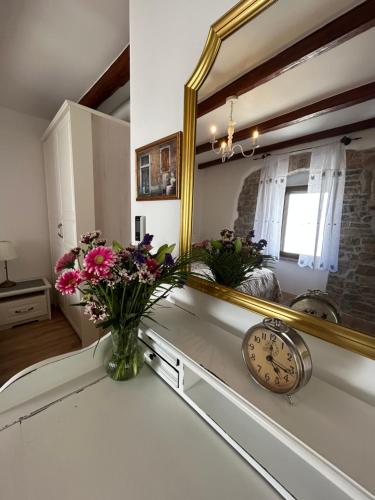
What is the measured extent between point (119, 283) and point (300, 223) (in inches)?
21.9

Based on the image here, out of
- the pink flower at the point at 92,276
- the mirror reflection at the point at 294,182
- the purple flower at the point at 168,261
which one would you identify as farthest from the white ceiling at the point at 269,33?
the pink flower at the point at 92,276


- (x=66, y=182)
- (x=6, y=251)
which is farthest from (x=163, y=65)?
(x=6, y=251)

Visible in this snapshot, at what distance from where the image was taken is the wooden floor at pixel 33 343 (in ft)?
5.95

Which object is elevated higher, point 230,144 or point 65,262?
point 230,144

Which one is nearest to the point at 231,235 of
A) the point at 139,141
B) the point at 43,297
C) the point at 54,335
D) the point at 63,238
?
the point at 139,141

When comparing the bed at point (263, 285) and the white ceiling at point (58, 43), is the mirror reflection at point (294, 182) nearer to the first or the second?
the bed at point (263, 285)

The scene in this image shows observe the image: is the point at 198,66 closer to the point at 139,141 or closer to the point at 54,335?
the point at 139,141

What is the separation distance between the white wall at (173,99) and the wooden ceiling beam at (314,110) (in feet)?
1.11

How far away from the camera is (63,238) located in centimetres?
223

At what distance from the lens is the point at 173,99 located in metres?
0.91

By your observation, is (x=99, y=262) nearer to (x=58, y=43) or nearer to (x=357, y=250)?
(x=357, y=250)

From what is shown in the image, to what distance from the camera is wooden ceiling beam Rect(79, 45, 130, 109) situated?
1522mm

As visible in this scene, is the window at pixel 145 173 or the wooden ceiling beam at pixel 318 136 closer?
the wooden ceiling beam at pixel 318 136

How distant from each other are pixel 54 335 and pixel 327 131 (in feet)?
8.81
